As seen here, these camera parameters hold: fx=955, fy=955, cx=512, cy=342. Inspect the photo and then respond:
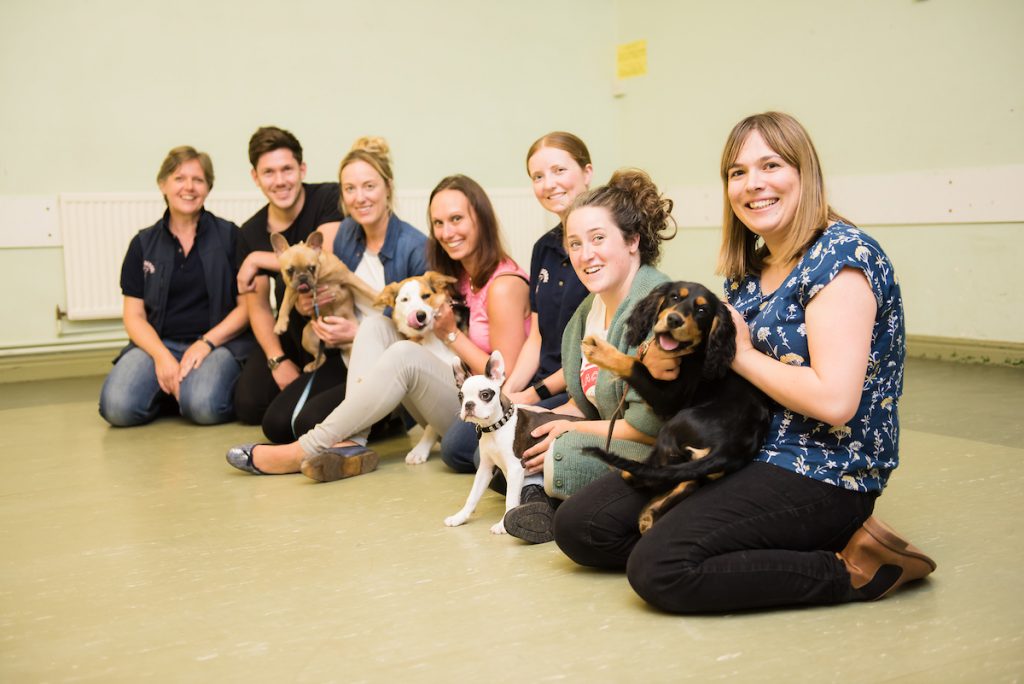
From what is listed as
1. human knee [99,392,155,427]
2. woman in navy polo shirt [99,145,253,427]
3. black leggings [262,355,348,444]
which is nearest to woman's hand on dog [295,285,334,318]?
black leggings [262,355,348,444]

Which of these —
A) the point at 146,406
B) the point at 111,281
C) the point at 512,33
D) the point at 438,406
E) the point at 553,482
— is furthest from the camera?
the point at 512,33

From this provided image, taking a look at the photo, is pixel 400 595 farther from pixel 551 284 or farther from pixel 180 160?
pixel 180 160

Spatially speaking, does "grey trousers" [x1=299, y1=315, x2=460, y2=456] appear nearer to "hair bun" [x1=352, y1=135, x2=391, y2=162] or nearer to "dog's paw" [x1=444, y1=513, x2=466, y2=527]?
"dog's paw" [x1=444, y1=513, x2=466, y2=527]

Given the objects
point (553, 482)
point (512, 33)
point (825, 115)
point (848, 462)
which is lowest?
point (553, 482)

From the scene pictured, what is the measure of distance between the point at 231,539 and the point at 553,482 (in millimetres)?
994

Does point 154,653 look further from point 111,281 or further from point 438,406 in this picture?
point 111,281

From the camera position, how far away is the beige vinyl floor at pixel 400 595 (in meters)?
1.93

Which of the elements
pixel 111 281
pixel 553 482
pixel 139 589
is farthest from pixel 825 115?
pixel 139 589

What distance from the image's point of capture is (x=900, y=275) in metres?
5.82

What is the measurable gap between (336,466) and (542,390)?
2.75 feet

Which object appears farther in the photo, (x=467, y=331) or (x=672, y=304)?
(x=467, y=331)

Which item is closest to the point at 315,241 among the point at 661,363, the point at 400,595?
the point at 400,595

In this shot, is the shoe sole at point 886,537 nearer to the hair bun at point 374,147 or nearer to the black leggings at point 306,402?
the black leggings at point 306,402

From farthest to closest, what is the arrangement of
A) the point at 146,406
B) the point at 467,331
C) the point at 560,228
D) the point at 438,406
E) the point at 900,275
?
the point at 900,275, the point at 146,406, the point at 467,331, the point at 438,406, the point at 560,228
